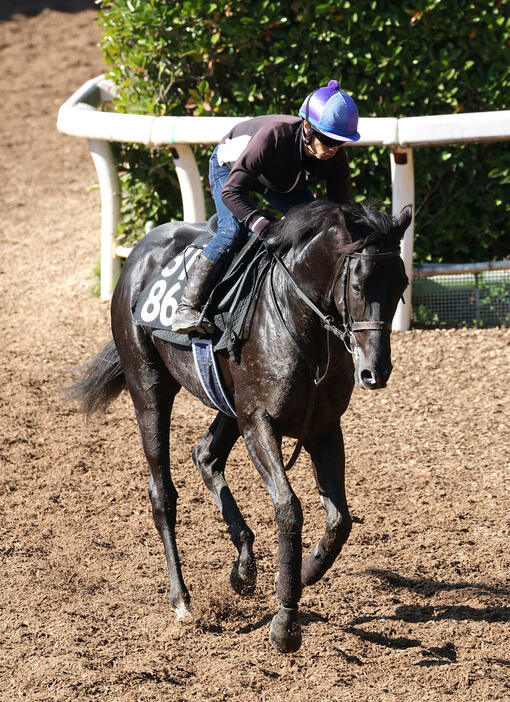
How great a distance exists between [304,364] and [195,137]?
12.0 feet

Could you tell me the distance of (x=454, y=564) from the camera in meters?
5.01

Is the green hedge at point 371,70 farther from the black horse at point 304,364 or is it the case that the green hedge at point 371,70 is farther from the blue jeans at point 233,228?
the black horse at point 304,364

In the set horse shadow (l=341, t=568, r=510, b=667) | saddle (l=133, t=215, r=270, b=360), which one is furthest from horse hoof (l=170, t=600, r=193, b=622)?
saddle (l=133, t=215, r=270, b=360)

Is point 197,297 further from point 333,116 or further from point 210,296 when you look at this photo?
point 333,116

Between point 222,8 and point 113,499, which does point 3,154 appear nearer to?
point 222,8

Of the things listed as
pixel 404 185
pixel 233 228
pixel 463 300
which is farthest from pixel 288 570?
pixel 463 300

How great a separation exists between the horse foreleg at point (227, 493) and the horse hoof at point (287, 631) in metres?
0.59

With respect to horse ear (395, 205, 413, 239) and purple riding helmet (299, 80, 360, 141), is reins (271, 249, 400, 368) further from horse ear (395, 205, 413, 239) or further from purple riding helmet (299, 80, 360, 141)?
purple riding helmet (299, 80, 360, 141)

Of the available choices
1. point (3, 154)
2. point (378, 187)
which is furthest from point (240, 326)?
point (3, 154)

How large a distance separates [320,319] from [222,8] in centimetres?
429

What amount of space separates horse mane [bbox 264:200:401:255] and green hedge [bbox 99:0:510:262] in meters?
3.29

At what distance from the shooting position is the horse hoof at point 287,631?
4.07m

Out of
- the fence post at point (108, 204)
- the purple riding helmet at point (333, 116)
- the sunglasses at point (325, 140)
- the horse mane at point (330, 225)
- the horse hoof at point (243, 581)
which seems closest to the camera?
the horse mane at point (330, 225)

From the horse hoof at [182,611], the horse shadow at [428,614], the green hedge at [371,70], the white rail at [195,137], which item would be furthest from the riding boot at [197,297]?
the green hedge at [371,70]
